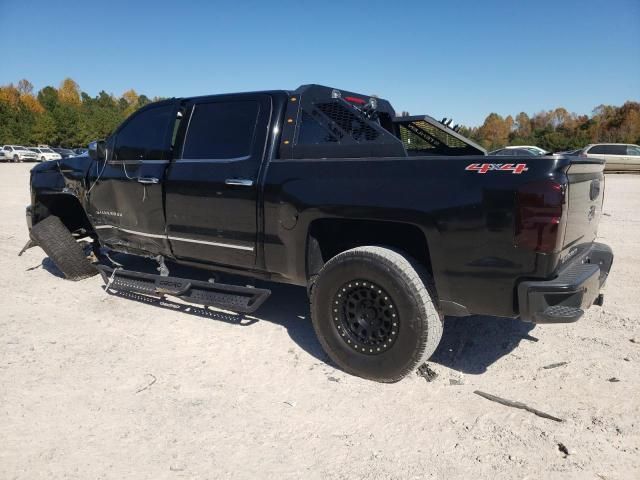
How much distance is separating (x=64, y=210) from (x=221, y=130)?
3.16 metres

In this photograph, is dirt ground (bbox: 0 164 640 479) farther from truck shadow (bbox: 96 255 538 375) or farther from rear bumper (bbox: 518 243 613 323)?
rear bumper (bbox: 518 243 613 323)

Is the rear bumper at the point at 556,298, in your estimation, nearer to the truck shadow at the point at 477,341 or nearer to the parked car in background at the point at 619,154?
the truck shadow at the point at 477,341

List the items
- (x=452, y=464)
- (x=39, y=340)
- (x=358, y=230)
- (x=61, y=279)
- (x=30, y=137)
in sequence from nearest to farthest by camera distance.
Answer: (x=452, y=464)
(x=358, y=230)
(x=39, y=340)
(x=61, y=279)
(x=30, y=137)

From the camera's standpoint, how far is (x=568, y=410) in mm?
2812

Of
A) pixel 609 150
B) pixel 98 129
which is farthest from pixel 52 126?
pixel 609 150

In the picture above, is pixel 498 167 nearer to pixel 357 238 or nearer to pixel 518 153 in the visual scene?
pixel 357 238

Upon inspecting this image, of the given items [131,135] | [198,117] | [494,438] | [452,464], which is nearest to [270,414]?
[452,464]

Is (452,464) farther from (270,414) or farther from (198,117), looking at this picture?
(198,117)

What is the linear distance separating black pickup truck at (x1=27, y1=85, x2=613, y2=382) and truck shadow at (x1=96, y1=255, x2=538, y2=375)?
10.5 inches

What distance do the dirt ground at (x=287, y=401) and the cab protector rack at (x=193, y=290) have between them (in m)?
0.22

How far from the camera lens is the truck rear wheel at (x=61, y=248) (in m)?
5.40

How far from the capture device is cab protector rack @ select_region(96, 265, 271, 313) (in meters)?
3.89

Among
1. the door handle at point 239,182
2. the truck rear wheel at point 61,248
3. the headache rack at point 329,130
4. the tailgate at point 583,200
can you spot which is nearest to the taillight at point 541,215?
the tailgate at point 583,200

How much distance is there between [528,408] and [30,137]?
236 feet
